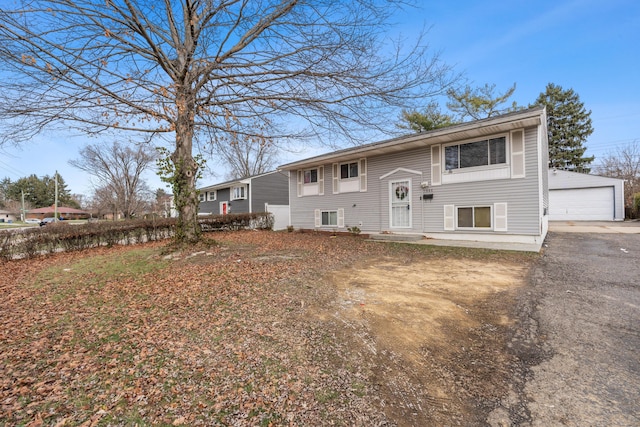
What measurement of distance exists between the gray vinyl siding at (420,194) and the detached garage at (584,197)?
945cm

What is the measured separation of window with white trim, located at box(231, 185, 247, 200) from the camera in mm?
22688

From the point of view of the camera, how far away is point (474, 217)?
9.88 meters

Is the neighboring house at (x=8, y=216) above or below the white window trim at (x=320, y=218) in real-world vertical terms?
above

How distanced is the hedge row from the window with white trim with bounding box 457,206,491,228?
42.6 ft

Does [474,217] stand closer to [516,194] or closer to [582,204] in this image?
[516,194]

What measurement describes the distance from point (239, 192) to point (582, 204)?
2486 cm

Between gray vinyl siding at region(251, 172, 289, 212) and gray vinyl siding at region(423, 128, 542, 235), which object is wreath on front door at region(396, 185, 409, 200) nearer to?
gray vinyl siding at region(423, 128, 542, 235)

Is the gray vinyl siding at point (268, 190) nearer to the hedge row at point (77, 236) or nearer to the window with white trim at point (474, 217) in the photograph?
the hedge row at point (77, 236)

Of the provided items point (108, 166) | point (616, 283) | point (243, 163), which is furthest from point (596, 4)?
point (108, 166)

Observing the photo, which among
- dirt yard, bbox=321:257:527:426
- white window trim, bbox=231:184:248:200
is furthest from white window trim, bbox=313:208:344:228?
white window trim, bbox=231:184:248:200

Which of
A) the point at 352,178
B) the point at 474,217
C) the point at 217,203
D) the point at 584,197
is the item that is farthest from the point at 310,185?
the point at 584,197

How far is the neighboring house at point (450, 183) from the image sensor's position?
8797mm

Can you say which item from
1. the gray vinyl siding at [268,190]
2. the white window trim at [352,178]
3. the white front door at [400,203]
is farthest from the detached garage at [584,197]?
the gray vinyl siding at [268,190]

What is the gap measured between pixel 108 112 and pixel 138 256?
412cm
